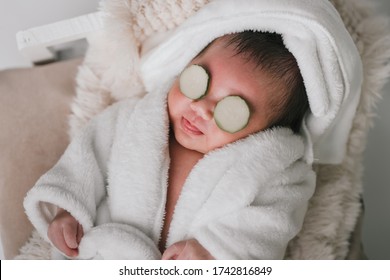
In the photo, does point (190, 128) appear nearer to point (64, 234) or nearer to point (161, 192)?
point (161, 192)

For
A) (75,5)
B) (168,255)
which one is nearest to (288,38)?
(168,255)

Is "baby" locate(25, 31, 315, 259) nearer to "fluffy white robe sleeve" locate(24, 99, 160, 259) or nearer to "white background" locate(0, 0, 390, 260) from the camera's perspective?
"fluffy white robe sleeve" locate(24, 99, 160, 259)

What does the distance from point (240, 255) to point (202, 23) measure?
1.32 ft

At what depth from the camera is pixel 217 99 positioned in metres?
0.87

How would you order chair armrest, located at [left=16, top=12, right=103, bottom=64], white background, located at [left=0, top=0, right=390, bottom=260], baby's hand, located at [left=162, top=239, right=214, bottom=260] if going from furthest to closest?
white background, located at [left=0, top=0, right=390, bottom=260]
chair armrest, located at [left=16, top=12, right=103, bottom=64]
baby's hand, located at [left=162, top=239, right=214, bottom=260]

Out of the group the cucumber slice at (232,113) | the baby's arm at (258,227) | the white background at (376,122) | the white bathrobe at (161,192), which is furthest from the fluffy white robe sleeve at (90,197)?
the white background at (376,122)

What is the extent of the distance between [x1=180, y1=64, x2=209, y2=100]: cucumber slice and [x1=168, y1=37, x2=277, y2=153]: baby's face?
1 centimetres

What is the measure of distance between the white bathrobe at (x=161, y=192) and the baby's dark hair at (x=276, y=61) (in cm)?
6

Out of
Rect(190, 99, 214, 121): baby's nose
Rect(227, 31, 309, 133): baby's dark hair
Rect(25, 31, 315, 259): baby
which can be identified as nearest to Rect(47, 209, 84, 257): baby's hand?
Rect(25, 31, 315, 259): baby

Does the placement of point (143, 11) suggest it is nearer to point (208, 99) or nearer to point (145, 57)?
point (145, 57)

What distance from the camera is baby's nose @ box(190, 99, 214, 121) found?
0.87 metres

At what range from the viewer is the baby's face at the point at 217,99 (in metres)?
0.85

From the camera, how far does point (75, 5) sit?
1.23 m

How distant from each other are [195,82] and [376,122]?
2.02 ft
